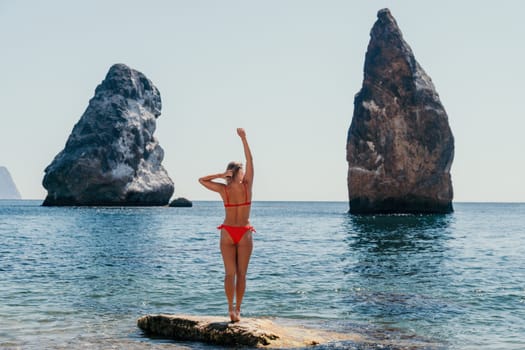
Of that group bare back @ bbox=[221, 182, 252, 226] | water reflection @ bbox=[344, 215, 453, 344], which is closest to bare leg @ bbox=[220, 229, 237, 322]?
bare back @ bbox=[221, 182, 252, 226]

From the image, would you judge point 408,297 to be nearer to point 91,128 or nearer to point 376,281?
point 376,281

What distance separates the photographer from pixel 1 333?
36.7 ft

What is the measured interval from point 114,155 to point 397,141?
198 ft

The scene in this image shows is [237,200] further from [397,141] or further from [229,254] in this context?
[397,141]

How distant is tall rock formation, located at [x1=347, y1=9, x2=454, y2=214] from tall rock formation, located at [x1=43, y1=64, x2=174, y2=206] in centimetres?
5241

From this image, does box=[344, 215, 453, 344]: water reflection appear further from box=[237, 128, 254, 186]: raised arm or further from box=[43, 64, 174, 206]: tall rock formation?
box=[43, 64, 174, 206]: tall rock formation

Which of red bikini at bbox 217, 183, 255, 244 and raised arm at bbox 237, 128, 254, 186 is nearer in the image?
raised arm at bbox 237, 128, 254, 186

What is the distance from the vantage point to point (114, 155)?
11538cm

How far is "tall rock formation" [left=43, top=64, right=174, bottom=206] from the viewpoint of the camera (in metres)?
112

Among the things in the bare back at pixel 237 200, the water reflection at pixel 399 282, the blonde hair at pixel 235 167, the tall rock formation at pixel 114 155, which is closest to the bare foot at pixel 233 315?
the bare back at pixel 237 200

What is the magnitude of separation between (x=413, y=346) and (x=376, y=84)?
70324 millimetres

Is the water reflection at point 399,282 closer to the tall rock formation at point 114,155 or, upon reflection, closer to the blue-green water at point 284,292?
the blue-green water at point 284,292

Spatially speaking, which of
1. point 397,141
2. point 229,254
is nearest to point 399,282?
point 229,254

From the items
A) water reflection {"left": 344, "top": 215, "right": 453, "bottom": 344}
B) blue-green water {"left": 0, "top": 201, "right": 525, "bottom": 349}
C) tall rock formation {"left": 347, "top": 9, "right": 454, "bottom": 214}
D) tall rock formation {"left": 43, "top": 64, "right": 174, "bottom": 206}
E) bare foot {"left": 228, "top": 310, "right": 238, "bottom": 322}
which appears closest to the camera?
bare foot {"left": 228, "top": 310, "right": 238, "bottom": 322}
